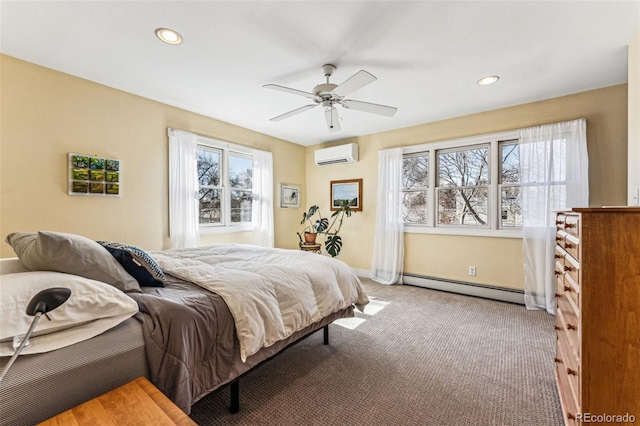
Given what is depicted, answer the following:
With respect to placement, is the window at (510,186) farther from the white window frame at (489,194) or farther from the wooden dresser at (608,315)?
the wooden dresser at (608,315)

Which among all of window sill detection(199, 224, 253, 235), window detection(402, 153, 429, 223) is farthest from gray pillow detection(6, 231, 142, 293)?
window detection(402, 153, 429, 223)

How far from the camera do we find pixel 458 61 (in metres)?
2.50

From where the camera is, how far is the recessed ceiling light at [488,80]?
2.80 m

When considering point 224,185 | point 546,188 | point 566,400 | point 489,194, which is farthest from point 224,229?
point 546,188

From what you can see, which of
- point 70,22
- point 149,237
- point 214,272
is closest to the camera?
point 214,272

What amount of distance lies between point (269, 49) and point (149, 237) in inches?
100

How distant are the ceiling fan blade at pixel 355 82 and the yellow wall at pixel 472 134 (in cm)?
233

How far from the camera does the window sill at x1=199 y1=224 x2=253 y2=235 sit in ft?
12.8

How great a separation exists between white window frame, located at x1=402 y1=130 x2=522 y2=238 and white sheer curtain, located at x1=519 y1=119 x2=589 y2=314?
22 centimetres

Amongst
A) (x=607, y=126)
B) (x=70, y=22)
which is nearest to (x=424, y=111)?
(x=607, y=126)

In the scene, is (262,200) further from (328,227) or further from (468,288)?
(468,288)

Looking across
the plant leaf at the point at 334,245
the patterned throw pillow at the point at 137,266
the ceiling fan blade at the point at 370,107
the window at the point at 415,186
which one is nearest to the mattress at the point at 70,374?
the patterned throw pillow at the point at 137,266

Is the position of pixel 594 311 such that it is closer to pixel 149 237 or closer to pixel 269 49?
pixel 269 49

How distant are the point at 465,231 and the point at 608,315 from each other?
297 centimetres
